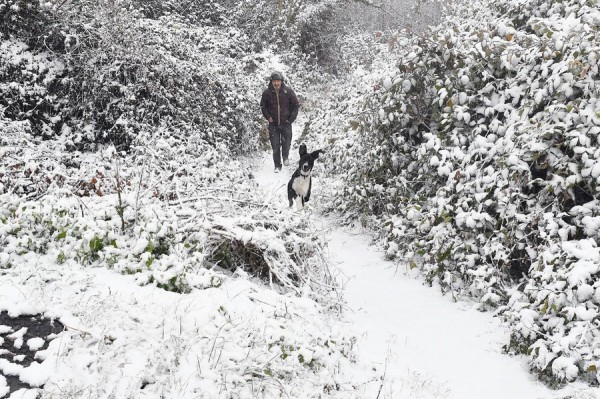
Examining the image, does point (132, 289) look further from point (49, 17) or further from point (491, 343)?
point (49, 17)

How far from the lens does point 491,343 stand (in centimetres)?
414

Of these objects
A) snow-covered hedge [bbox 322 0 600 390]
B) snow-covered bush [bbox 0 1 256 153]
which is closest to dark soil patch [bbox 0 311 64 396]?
snow-covered hedge [bbox 322 0 600 390]

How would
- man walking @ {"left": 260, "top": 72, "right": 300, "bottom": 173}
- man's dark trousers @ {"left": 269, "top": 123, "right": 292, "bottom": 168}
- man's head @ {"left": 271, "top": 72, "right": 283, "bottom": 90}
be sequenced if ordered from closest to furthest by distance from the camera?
A: 1. man's head @ {"left": 271, "top": 72, "right": 283, "bottom": 90}
2. man walking @ {"left": 260, "top": 72, "right": 300, "bottom": 173}
3. man's dark trousers @ {"left": 269, "top": 123, "right": 292, "bottom": 168}

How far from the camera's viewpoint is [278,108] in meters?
10.3

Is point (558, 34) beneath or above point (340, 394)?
above

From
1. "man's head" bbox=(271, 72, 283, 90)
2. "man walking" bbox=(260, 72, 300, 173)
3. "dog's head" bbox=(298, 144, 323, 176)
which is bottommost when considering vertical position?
"dog's head" bbox=(298, 144, 323, 176)

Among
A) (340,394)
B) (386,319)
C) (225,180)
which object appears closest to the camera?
(340,394)

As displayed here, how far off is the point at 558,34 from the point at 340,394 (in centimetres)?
398

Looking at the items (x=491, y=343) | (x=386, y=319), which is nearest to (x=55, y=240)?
(x=386, y=319)

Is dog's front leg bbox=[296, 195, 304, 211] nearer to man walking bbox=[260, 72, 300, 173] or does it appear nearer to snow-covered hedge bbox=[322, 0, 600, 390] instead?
snow-covered hedge bbox=[322, 0, 600, 390]

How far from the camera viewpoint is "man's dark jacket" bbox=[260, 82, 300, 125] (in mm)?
10297

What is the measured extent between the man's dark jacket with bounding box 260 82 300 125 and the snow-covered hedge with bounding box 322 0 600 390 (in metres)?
3.75

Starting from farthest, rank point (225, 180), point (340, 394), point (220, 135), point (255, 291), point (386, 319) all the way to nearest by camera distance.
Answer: point (220, 135) → point (225, 180) → point (386, 319) → point (255, 291) → point (340, 394)

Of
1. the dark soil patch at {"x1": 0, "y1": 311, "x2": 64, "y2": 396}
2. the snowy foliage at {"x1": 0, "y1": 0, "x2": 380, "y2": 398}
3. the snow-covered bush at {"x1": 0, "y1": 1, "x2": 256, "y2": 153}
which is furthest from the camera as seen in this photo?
the snow-covered bush at {"x1": 0, "y1": 1, "x2": 256, "y2": 153}
